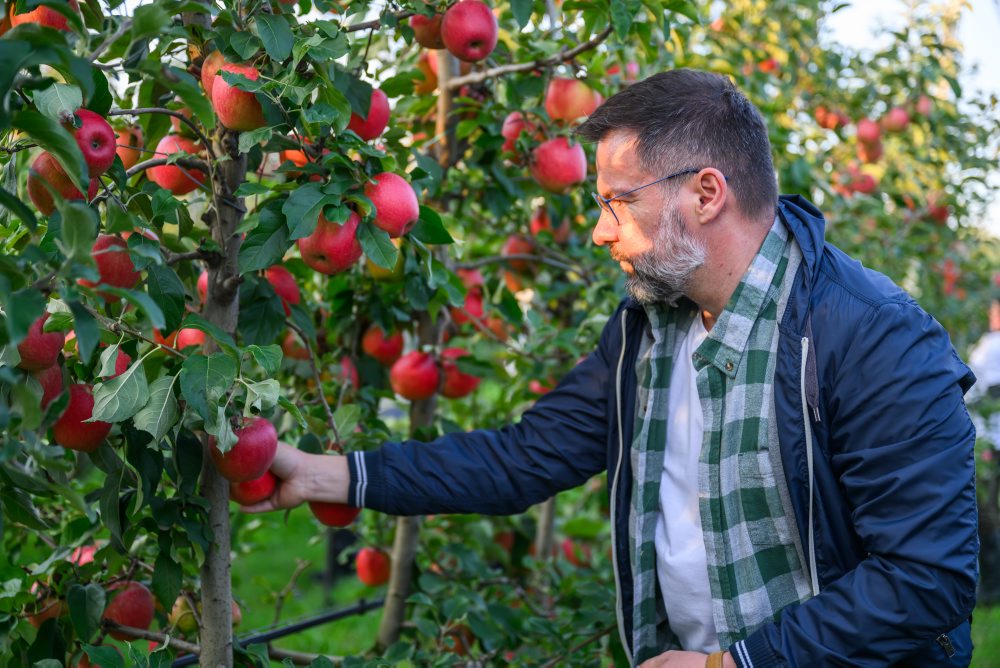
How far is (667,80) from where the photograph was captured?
1.81 metres

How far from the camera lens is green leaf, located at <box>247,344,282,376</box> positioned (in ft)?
4.58

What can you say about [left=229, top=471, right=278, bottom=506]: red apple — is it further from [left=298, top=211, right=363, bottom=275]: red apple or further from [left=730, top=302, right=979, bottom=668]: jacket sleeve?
[left=730, top=302, right=979, bottom=668]: jacket sleeve

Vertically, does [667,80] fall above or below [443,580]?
above

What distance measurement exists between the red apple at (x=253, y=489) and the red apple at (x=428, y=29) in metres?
0.87

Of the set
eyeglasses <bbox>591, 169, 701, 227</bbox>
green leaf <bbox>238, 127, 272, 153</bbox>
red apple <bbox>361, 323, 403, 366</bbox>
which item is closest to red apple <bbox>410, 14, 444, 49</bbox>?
eyeglasses <bbox>591, 169, 701, 227</bbox>

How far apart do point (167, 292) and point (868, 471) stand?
1.07m

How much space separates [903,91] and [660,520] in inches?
116

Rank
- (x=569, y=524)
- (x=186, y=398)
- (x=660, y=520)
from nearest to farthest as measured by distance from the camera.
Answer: (x=186, y=398), (x=660, y=520), (x=569, y=524)

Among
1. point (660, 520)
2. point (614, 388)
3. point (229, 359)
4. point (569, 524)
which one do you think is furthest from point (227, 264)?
point (569, 524)

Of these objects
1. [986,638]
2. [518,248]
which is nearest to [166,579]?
[518,248]

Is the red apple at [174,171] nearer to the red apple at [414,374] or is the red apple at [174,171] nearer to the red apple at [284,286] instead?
the red apple at [284,286]

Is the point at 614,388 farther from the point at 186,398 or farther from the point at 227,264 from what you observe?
the point at 186,398

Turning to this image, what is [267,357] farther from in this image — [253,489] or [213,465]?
[253,489]

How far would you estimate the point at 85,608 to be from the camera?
1608 millimetres
